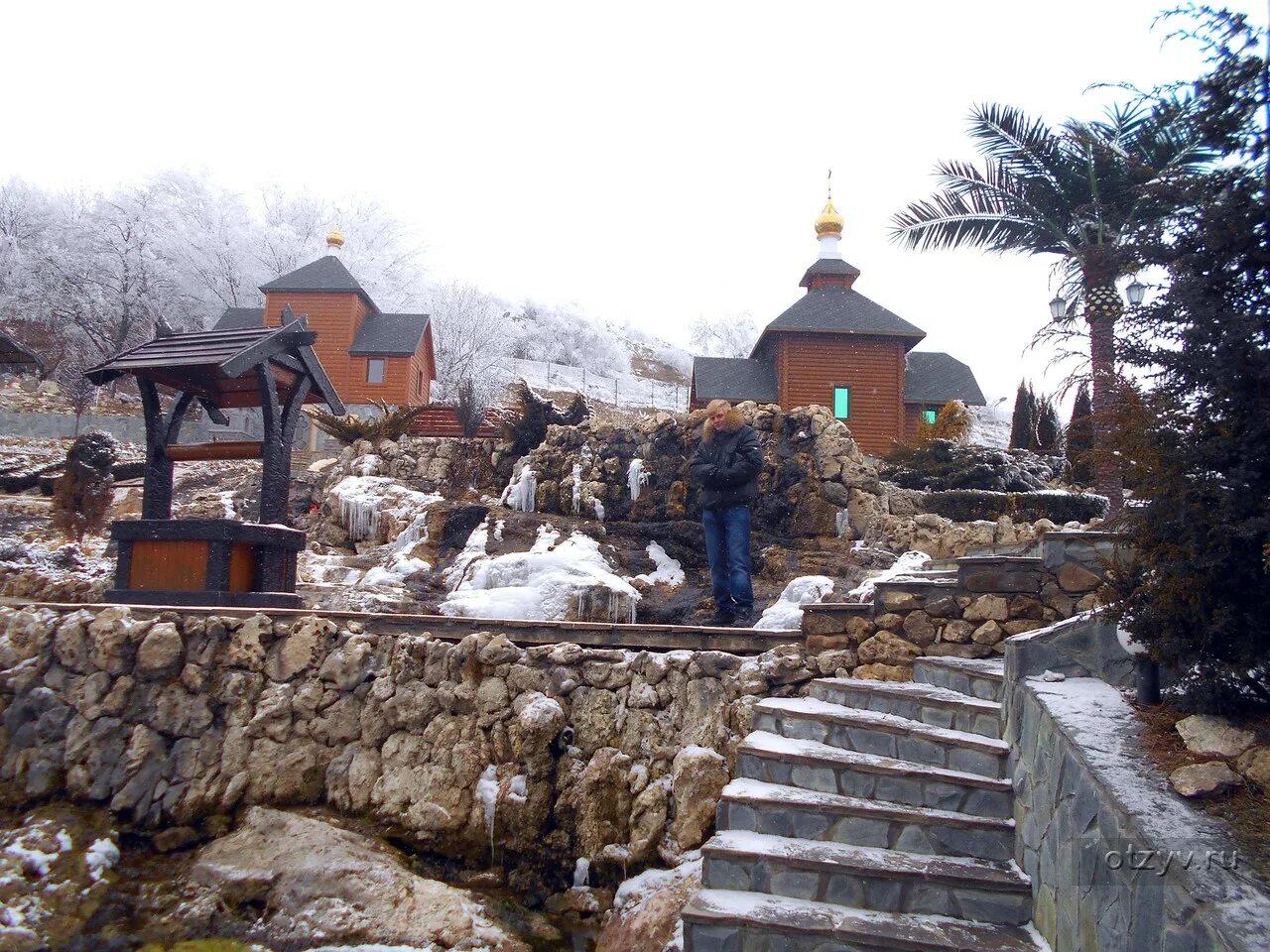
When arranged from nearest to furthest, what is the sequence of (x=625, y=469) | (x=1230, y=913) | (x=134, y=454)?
(x=1230, y=913) < (x=625, y=469) < (x=134, y=454)

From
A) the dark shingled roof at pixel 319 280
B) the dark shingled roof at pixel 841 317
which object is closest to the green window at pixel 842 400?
the dark shingled roof at pixel 841 317

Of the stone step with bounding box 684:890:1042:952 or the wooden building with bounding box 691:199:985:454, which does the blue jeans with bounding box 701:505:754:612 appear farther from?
the wooden building with bounding box 691:199:985:454

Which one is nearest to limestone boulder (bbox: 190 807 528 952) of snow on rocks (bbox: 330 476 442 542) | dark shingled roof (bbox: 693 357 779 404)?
snow on rocks (bbox: 330 476 442 542)

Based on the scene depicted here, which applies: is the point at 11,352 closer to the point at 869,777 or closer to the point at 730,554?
the point at 730,554

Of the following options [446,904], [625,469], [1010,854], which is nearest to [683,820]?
[446,904]

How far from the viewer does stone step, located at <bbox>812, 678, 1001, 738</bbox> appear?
4.11m

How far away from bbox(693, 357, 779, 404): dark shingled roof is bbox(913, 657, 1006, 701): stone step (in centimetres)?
2013

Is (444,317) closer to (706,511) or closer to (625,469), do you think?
(625,469)

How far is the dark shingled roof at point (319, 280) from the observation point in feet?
99.6

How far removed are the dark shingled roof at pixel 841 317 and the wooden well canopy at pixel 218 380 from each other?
18.3m

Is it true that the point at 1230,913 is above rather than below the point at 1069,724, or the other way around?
below

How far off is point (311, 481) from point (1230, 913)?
1718 centimetres

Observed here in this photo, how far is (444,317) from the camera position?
4319 cm

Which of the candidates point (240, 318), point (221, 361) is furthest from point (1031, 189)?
point (240, 318)
